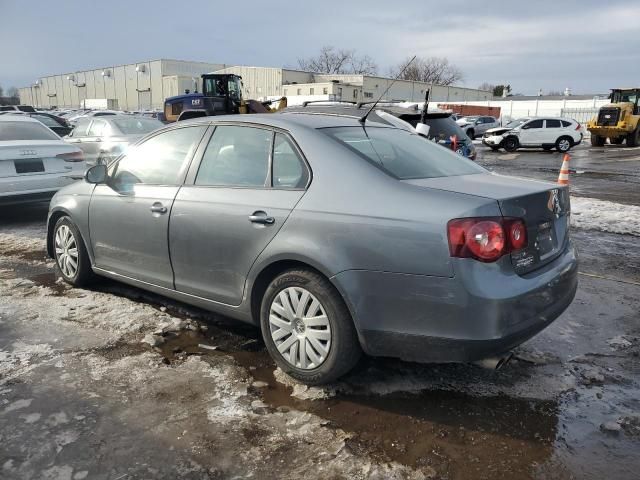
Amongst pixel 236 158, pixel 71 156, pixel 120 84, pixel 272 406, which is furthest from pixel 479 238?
pixel 120 84

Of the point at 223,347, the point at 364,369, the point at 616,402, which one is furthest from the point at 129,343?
the point at 616,402

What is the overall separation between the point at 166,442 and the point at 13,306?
266cm

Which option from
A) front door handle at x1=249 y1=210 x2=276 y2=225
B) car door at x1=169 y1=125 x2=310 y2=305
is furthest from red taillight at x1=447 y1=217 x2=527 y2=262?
front door handle at x1=249 y1=210 x2=276 y2=225

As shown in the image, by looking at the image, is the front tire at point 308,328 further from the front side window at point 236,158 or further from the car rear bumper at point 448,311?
the front side window at point 236,158

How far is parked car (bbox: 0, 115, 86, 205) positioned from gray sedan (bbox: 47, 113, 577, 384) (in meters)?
4.21

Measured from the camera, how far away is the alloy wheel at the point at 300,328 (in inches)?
120

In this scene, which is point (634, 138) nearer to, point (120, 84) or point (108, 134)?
point (108, 134)

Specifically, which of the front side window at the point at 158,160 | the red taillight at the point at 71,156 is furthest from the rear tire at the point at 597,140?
the front side window at the point at 158,160

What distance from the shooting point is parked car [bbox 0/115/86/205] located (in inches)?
293

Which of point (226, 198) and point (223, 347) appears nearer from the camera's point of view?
point (226, 198)

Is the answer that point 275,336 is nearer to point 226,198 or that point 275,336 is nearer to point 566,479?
point 226,198

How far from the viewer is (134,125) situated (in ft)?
39.4

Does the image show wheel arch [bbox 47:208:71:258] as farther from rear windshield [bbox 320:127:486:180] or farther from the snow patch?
the snow patch

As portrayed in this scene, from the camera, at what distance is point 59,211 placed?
500 cm
